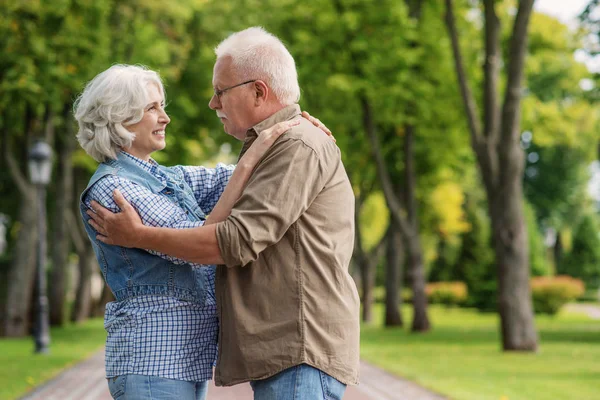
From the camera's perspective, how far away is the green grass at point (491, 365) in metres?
11.4

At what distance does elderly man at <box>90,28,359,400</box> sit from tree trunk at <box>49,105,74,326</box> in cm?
2279

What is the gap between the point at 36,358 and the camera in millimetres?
16266

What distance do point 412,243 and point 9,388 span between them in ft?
53.3

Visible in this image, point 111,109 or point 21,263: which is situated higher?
point 111,109

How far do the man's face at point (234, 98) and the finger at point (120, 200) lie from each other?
0.44m

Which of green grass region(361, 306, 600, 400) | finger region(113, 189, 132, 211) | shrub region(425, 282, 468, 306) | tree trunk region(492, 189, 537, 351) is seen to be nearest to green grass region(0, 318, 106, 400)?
green grass region(361, 306, 600, 400)

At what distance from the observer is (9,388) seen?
11680 mm

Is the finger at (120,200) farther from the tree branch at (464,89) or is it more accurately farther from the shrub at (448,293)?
the shrub at (448,293)

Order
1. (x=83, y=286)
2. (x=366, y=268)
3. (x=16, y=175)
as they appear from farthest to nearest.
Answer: (x=366, y=268) → (x=83, y=286) → (x=16, y=175)

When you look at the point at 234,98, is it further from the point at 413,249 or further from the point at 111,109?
the point at 413,249

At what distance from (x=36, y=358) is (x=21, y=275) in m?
6.78

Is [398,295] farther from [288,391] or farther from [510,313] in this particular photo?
[288,391]

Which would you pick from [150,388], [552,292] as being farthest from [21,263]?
[552,292]

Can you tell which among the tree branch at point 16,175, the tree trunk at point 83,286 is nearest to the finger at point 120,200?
the tree branch at point 16,175
